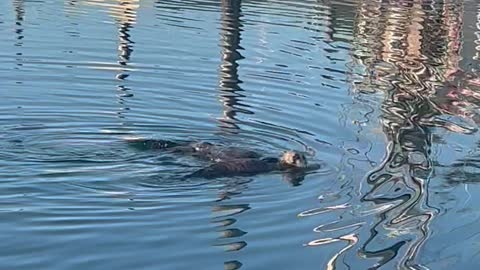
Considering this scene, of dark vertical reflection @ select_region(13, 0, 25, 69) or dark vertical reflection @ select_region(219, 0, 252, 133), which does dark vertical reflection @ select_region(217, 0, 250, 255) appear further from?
dark vertical reflection @ select_region(13, 0, 25, 69)

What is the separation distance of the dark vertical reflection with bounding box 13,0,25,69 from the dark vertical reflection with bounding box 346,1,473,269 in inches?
203

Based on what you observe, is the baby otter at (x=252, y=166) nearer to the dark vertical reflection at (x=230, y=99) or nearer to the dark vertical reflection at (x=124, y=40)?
the dark vertical reflection at (x=230, y=99)

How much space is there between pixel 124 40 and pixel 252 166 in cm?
908

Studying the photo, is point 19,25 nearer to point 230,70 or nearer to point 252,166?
point 230,70

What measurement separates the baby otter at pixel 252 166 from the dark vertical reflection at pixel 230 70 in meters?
1.67

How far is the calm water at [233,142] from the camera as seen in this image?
8883mm

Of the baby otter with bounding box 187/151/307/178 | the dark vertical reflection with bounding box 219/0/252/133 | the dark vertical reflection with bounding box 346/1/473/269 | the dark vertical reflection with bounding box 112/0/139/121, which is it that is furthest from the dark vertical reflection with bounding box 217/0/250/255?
the dark vertical reflection with bounding box 112/0/139/121

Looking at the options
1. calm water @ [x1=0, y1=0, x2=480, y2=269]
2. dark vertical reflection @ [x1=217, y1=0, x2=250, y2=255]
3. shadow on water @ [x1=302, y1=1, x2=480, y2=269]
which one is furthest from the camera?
shadow on water @ [x1=302, y1=1, x2=480, y2=269]

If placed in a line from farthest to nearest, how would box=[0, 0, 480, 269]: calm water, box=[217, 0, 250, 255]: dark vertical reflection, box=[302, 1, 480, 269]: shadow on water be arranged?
box=[302, 1, 480, 269]: shadow on water < box=[217, 0, 250, 255]: dark vertical reflection < box=[0, 0, 480, 269]: calm water

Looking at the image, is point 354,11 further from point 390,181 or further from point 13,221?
point 13,221

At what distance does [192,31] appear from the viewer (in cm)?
2198

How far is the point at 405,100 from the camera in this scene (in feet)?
52.2

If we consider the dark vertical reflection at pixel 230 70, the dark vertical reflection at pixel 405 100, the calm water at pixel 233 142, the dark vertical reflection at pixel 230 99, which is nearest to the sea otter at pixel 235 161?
the calm water at pixel 233 142

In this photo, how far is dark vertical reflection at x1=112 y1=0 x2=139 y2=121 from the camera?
592 inches
